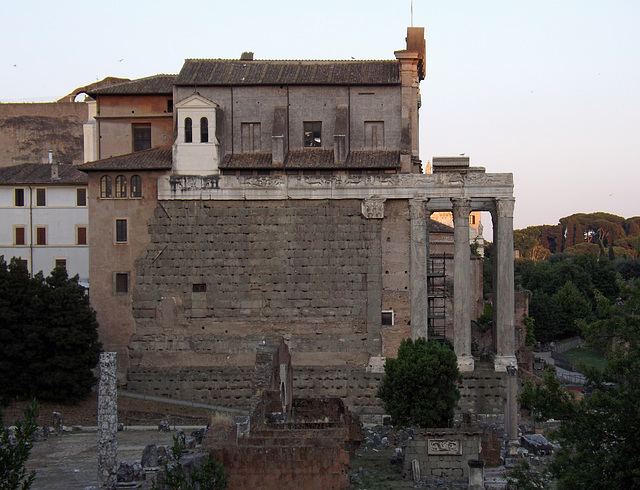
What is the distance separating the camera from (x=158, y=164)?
45.3m

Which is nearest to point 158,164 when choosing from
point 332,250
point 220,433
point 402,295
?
point 332,250

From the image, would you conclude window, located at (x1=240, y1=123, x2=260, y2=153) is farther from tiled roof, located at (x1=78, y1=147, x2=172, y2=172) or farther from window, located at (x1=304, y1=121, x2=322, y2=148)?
tiled roof, located at (x1=78, y1=147, x2=172, y2=172)

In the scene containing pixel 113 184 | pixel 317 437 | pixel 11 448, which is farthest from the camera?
pixel 113 184

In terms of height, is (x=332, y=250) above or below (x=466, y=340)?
above

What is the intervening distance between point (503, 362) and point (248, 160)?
1571cm

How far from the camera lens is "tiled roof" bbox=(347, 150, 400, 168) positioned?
45.5 meters

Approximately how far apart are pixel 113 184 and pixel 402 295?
14966 millimetres

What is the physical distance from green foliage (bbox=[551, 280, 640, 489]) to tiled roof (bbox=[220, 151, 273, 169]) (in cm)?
2403

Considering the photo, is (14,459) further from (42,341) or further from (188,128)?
(188,128)

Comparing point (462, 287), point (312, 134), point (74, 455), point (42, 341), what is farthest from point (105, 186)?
point (462, 287)

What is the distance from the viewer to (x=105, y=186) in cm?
4566

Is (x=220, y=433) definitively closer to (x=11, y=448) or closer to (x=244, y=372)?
(x=11, y=448)

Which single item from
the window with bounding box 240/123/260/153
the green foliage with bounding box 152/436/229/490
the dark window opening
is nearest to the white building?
the dark window opening

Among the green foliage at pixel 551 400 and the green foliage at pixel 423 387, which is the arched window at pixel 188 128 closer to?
the green foliage at pixel 423 387
